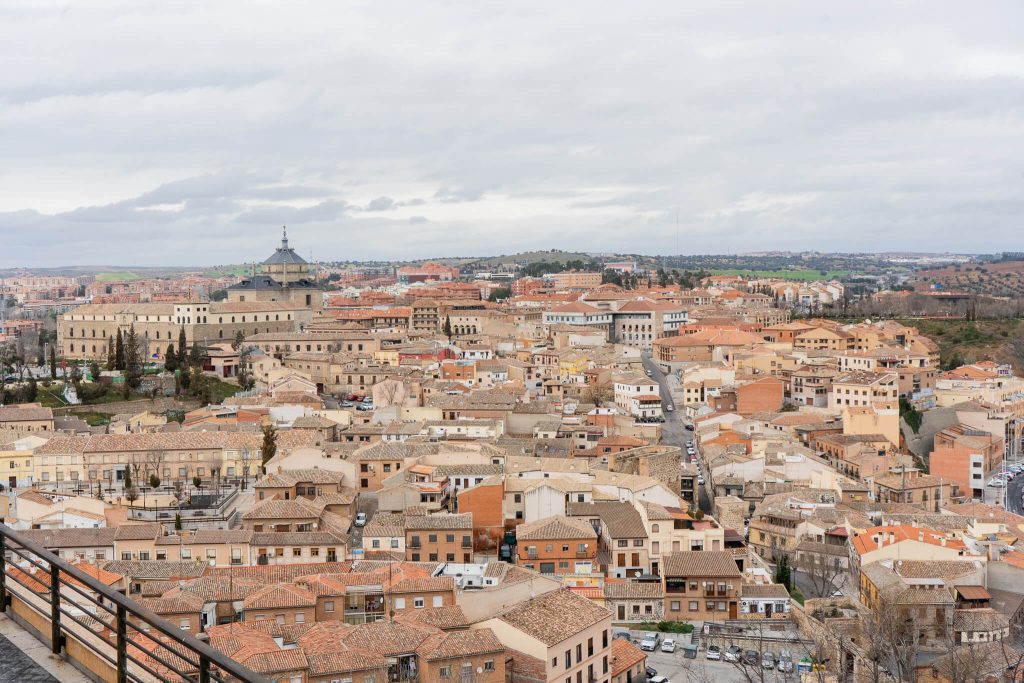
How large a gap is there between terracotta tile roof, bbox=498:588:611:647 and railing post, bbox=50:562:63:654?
665 cm

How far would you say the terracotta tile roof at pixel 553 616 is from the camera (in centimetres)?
852

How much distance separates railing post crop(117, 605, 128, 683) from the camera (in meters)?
1.76

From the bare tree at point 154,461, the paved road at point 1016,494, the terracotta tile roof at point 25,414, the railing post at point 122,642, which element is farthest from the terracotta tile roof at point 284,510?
the paved road at point 1016,494

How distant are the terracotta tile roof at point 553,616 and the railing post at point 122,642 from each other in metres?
6.79

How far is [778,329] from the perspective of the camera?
31.9m

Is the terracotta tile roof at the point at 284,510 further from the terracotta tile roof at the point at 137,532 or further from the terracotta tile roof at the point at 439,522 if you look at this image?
the terracotta tile roof at the point at 439,522

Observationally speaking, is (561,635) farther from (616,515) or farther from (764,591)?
(616,515)

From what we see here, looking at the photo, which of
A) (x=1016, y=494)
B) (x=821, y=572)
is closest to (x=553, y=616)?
(x=821, y=572)

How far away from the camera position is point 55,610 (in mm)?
1979

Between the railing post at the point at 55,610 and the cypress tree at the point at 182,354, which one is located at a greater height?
the railing post at the point at 55,610

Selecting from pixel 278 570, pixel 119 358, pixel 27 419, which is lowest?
pixel 278 570

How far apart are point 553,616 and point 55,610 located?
23.4 feet

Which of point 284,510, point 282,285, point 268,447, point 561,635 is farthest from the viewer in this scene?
point 282,285

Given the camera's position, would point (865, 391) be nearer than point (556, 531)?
No
